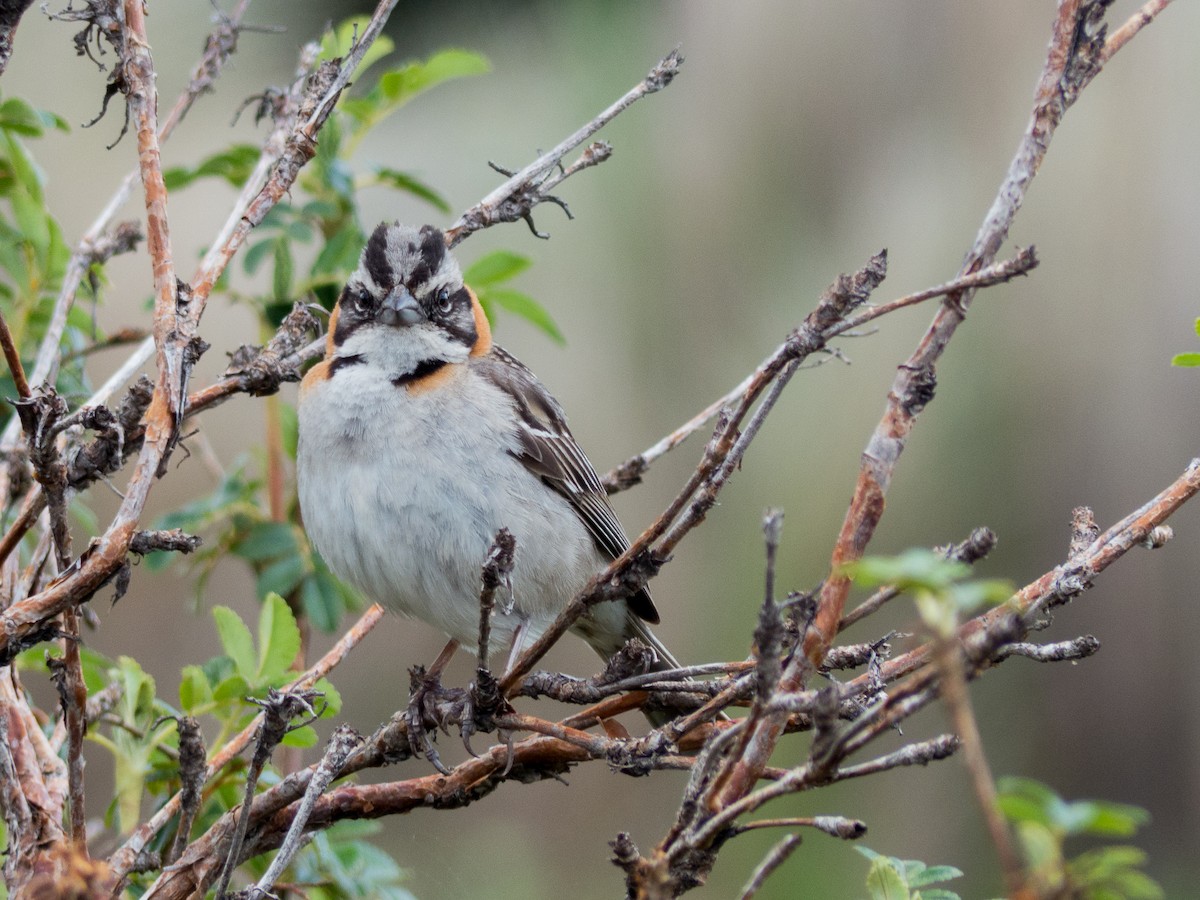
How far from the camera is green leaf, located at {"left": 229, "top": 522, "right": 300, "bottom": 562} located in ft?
9.04

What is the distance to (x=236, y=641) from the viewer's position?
2088mm

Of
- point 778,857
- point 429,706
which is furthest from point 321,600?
point 778,857

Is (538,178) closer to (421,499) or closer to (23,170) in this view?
(421,499)

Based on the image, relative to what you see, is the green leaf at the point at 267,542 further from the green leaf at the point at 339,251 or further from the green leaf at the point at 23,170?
the green leaf at the point at 23,170

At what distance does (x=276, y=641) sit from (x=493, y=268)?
1.04 m

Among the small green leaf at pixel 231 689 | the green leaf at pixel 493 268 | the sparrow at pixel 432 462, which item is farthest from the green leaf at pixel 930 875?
the green leaf at pixel 493 268

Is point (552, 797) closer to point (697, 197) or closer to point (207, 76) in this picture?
point (697, 197)

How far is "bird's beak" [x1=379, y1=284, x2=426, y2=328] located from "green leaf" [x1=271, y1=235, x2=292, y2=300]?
24 centimetres

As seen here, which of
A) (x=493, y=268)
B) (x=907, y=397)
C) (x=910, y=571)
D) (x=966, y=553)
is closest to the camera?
A: (x=910, y=571)

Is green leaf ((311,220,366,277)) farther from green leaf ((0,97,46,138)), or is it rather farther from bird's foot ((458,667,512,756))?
bird's foot ((458,667,512,756))

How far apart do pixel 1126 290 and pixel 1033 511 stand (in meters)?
1.34

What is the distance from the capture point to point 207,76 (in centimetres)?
236

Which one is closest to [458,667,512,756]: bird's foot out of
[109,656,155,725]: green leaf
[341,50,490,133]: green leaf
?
[109,656,155,725]: green leaf

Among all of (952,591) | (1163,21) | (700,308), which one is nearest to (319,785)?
(952,591)
